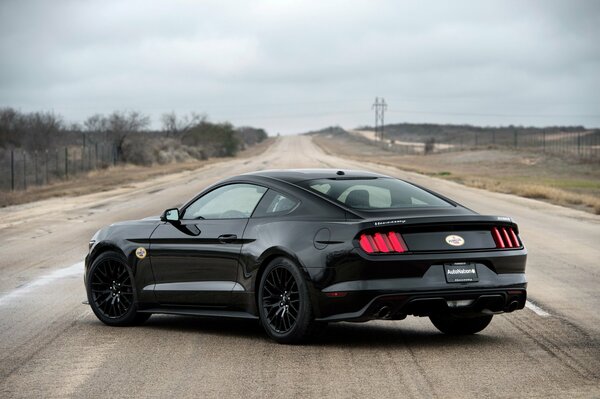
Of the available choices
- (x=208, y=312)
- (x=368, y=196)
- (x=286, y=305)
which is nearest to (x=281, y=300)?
(x=286, y=305)

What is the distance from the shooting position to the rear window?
9.28m

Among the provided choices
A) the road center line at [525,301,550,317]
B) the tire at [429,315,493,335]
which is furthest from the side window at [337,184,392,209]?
the road center line at [525,301,550,317]

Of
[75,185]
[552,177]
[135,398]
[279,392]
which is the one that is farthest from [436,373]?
[552,177]

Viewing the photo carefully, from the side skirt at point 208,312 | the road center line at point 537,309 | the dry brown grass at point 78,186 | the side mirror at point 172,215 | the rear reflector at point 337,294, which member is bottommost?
the dry brown grass at point 78,186

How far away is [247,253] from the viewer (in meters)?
9.45

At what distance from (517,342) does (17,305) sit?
219 inches

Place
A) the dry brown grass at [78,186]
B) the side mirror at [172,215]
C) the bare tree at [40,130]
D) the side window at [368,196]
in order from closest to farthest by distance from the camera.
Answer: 1. the side window at [368,196]
2. the side mirror at [172,215]
3. the dry brown grass at [78,186]
4. the bare tree at [40,130]

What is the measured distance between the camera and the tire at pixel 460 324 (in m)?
9.73

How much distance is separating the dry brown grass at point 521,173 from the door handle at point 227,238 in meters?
26.3

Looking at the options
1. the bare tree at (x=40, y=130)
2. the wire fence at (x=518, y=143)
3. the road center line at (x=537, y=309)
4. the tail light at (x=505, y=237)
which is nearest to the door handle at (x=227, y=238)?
the tail light at (x=505, y=237)

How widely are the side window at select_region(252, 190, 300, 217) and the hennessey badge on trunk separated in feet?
4.24

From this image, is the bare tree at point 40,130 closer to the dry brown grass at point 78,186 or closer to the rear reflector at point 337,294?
the dry brown grass at point 78,186

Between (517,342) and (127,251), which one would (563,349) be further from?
(127,251)

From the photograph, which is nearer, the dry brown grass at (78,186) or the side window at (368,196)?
the side window at (368,196)
